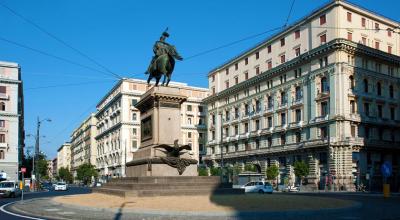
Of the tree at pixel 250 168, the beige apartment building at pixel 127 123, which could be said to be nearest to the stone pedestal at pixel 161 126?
the tree at pixel 250 168

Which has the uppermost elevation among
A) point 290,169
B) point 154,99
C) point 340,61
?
point 340,61

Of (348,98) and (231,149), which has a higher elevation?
(348,98)

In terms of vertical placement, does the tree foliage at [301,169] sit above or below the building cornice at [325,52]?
below

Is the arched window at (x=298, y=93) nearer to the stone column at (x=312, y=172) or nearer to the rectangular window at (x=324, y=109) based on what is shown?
the rectangular window at (x=324, y=109)

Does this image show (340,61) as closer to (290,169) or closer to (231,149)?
(290,169)

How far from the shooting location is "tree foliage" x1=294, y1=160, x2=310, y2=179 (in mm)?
67188

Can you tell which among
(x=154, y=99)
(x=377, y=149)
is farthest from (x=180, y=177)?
(x=377, y=149)

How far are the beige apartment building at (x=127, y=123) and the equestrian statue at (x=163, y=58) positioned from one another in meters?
76.2

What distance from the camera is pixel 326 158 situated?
6575 centimetres

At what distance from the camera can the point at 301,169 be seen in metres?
67.2

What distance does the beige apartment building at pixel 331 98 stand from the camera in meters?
64.8

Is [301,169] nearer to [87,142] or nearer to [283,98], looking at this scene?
[283,98]

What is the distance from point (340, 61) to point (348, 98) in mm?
5508

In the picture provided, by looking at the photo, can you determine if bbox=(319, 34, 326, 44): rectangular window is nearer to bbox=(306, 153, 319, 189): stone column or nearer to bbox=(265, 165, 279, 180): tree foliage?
bbox=(306, 153, 319, 189): stone column
